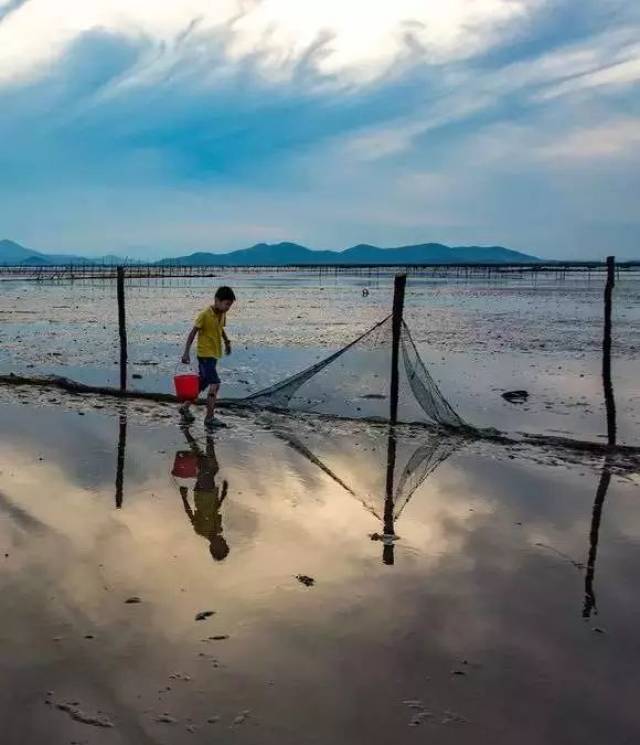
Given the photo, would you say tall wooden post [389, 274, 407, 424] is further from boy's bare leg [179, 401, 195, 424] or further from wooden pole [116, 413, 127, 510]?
wooden pole [116, 413, 127, 510]

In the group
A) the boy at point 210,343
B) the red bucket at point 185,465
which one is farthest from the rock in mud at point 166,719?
the boy at point 210,343

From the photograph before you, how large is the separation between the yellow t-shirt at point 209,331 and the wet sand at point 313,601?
2070mm

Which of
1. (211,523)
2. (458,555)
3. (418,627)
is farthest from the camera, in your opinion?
(211,523)

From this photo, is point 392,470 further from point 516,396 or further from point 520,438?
point 516,396

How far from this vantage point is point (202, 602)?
4543 millimetres

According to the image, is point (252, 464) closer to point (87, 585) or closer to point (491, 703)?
point (87, 585)

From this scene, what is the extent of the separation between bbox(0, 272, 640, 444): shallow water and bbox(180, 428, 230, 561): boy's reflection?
4.86m

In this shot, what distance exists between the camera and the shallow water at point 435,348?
1295cm

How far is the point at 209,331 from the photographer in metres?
9.96

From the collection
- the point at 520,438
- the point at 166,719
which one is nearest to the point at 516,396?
the point at 520,438

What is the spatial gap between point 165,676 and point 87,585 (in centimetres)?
129

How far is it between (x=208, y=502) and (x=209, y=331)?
3.78 m

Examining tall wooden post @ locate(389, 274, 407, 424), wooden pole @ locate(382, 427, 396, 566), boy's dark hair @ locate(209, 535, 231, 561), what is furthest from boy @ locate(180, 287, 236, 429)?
boy's dark hair @ locate(209, 535, 231, 561)

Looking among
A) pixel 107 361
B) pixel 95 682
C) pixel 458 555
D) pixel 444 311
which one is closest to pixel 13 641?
pixel 95 682
